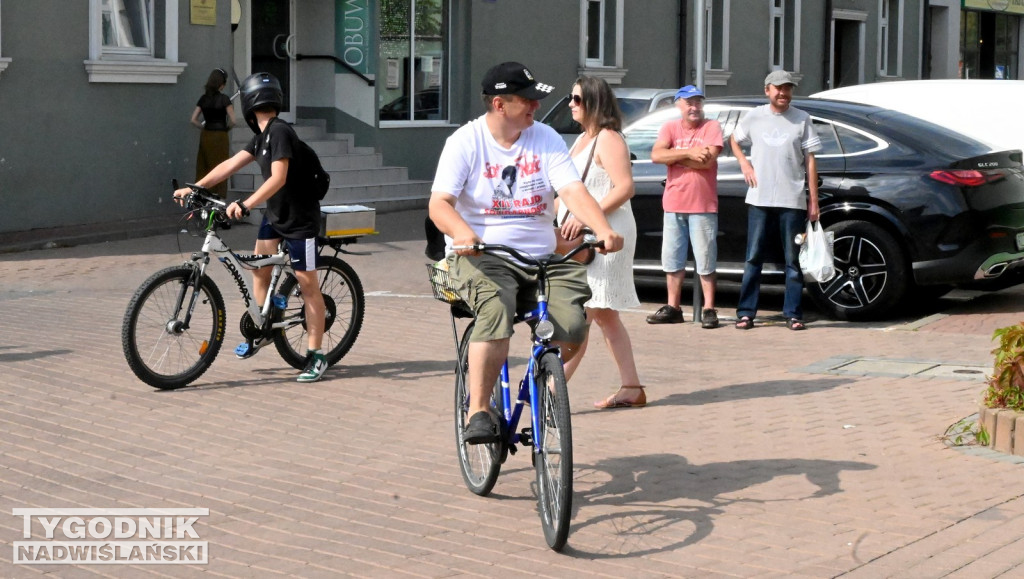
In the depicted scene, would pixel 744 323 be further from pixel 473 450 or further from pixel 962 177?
pixel 473 450

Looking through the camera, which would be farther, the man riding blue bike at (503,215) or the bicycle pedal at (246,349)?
the bicycle pedal at (246,349)

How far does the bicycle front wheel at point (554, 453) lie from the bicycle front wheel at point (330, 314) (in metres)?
3.53

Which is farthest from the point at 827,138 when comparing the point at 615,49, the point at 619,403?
the point at 615,49

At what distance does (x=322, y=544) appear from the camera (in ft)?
17.6

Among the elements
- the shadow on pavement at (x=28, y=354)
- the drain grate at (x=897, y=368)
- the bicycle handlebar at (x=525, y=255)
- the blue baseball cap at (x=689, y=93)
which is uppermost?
the blue baseball cap at (x=689, y=93)

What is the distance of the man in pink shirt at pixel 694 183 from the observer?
34.8 feet

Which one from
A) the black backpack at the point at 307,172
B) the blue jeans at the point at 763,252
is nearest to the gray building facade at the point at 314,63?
the blue jeans at the point at 763,252

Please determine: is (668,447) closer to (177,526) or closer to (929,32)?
(177,526)

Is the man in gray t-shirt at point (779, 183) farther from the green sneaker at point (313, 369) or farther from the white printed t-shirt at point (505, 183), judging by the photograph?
the white printed t-shirt at point (505, 183)

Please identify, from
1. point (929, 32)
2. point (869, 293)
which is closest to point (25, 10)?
point (869, 293)

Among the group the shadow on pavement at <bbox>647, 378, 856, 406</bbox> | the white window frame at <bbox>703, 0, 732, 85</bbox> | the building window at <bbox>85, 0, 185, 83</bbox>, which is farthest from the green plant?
the white window frame at <bbox>703, 0, 732, 85</bbox>

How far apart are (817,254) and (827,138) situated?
132 centimetres

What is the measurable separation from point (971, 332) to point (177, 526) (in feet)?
21.8

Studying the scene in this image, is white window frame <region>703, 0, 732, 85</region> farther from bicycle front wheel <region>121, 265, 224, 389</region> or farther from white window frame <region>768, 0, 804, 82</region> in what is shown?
bicycle front wheel <region>121, 265, 224, 389</region>
